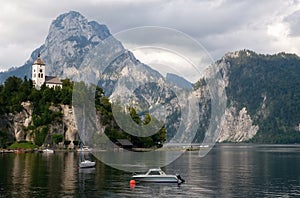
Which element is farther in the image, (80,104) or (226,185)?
(80,104)

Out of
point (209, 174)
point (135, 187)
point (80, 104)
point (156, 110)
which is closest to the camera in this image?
point (135, 187)

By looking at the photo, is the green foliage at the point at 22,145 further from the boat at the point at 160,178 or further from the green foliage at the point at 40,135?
the boat at the point at 160,178

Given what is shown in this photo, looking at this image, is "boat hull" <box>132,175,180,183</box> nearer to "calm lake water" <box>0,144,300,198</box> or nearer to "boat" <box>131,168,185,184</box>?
"boat" <box>131,168,185,184</box>

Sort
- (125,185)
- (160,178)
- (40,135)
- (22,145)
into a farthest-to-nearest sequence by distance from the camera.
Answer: (40,135), (22,145), (160,178), (125,185)

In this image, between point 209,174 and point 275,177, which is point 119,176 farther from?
point 275,177

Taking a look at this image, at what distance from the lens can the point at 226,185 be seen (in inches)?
3086

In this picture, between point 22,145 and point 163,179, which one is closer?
point 163,179

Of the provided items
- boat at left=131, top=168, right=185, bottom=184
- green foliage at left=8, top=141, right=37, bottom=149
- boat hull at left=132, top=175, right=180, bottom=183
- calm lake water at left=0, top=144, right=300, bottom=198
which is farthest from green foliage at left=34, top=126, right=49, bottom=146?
boat hull at left=132, top=175, right=180, bottom=183

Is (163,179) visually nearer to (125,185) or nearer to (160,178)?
(160,178)

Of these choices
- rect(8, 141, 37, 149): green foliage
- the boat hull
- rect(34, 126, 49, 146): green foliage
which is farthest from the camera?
rect(34, 126, 49, 146): green foliage

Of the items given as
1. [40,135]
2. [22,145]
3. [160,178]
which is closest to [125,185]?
[160,178]

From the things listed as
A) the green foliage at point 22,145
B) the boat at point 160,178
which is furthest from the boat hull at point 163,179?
the green foliage at point 22,145

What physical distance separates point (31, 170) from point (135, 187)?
3244cm

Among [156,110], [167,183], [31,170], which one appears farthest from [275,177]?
[156,110]
